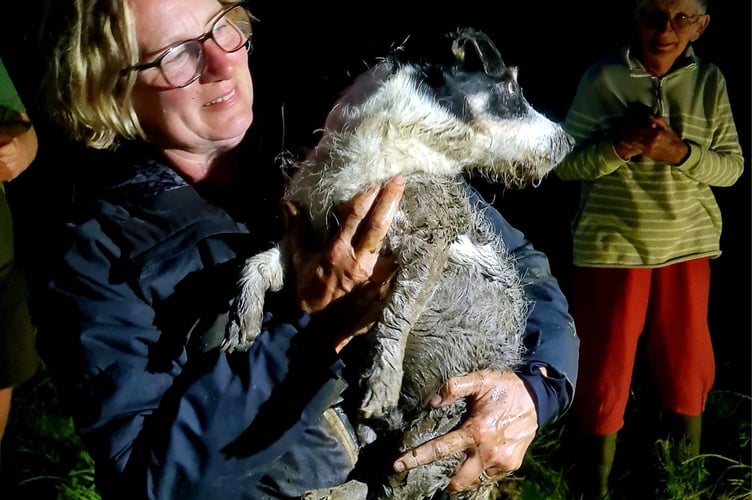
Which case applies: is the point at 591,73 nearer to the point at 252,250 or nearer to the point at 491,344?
the point at 491,344

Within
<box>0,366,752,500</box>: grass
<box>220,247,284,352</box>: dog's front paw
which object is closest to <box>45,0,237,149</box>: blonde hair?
<box>220,247,284,352</box>: dog's front paw

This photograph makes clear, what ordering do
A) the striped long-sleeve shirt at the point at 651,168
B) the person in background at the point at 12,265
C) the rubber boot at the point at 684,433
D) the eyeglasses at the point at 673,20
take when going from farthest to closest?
the rubber boot at the point at 684,433, the person in background at the point at 12,265, the striped long-sleeve shirt at the point at 651,168, the eyeglasses at the point at 673,20

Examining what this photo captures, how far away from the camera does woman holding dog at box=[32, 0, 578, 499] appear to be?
1.56m

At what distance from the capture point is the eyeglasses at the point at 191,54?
68.7 inches

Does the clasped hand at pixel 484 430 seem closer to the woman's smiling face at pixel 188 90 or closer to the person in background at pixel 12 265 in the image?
the woman's smiling face at pixel 188 90

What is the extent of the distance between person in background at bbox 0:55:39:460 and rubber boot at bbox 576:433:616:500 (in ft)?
9.05

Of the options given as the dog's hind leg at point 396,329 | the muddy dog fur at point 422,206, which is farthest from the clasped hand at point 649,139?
the dog's hind leg at point 396,329

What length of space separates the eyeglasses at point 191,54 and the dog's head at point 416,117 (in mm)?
342

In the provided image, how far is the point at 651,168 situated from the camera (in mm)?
2928

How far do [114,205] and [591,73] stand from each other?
7.05 ft

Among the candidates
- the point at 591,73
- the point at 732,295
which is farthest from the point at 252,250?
the point at 732,295

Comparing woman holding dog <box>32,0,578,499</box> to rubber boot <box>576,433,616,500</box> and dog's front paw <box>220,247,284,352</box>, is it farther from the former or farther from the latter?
rubber boot <box>576,433,616,500</box>

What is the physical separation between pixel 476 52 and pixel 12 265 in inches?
95.5

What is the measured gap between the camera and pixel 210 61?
70.2 inches
